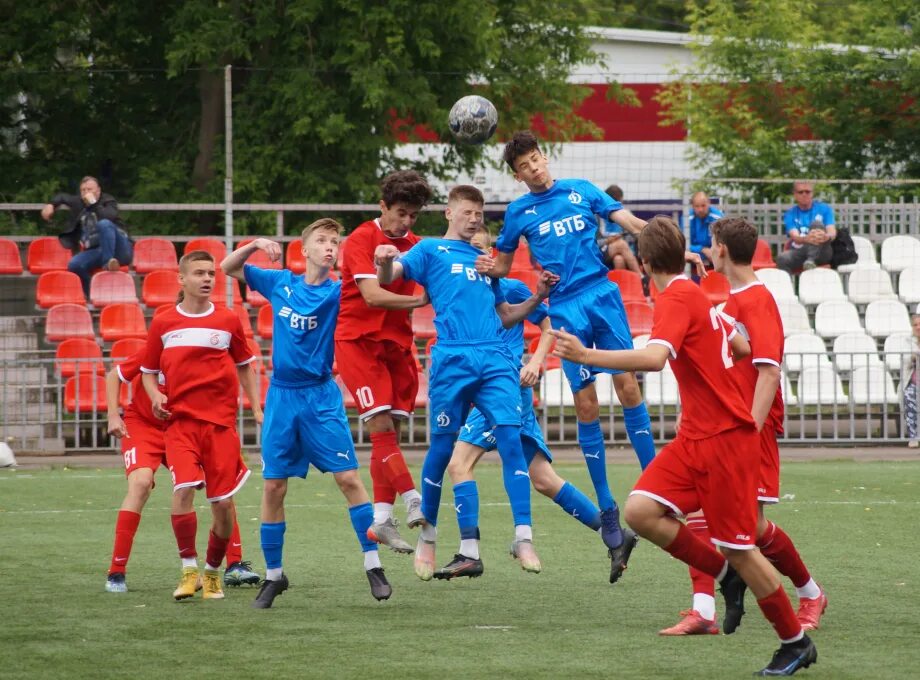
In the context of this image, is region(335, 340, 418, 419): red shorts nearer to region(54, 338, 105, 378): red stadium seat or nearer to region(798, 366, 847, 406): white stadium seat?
region(54, 338, 105, 378): red stadium seat

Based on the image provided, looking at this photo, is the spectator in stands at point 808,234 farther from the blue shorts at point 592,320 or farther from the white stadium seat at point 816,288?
the blue shorts at point 592,320

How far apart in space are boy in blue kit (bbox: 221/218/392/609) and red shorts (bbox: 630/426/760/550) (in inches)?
82.2

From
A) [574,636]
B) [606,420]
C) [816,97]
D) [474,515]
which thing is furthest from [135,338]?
[816,97]

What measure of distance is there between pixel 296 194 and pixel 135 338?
539 centimetres

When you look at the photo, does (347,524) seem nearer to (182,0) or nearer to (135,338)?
(135,338)

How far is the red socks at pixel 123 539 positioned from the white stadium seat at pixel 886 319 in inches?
466

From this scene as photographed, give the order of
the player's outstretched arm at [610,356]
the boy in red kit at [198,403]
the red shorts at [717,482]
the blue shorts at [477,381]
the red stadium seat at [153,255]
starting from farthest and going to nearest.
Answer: the red stadium seat at [153,255]
the boy in red kit at [198,403]
the blue shorts at [477,381]
the red shorts at [717,482]
the player's outstretched arm at [610,356]

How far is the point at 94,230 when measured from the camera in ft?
58.4

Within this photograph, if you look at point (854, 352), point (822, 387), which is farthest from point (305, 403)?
point (822, 387)

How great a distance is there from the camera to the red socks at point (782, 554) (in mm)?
6863

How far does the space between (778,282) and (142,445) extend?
11326 millimetres

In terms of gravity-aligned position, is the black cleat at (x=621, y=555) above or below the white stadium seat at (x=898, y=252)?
below

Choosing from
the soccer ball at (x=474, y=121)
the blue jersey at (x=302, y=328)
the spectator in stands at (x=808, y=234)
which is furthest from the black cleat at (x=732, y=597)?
the spectator in stands at (x=808, y=234)

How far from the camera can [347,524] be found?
11211 millimetres
